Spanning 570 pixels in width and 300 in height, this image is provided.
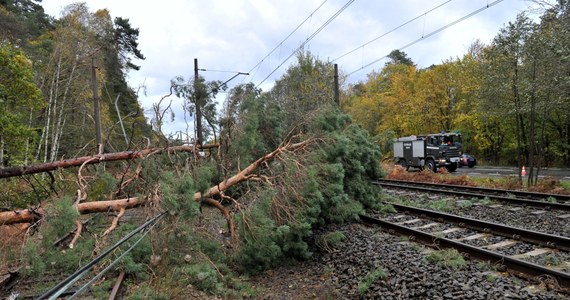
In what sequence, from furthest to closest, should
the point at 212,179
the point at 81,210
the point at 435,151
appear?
the point at 435,151
the point at 212,179
the point at 81,210

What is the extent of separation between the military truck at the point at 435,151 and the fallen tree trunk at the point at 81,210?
1911 centimetres

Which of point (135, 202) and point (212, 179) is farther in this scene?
point (212, 179)

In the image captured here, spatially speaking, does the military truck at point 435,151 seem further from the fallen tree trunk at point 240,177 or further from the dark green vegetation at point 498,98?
the fallen tree trunk at point 240,177

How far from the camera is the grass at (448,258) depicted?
18.4 feet

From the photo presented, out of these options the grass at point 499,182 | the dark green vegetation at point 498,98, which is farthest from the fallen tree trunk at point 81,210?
the dark green vegetation at point 498,98

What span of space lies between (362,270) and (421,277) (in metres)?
1.11

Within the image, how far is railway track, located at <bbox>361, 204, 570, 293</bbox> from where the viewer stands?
514cm

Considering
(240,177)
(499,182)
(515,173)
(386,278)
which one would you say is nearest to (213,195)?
(240,177)

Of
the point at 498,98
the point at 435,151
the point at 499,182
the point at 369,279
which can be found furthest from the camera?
the point at 435,151

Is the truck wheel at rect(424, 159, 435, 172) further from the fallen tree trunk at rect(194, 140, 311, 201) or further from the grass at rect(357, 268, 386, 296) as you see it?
the grass at rect(357, 268, 386, 296)

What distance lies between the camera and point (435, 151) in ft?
75.4

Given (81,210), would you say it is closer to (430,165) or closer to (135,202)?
(135,202)

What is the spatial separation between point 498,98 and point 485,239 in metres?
14.0

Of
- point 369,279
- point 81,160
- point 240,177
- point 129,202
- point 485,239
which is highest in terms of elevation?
point 81,160
